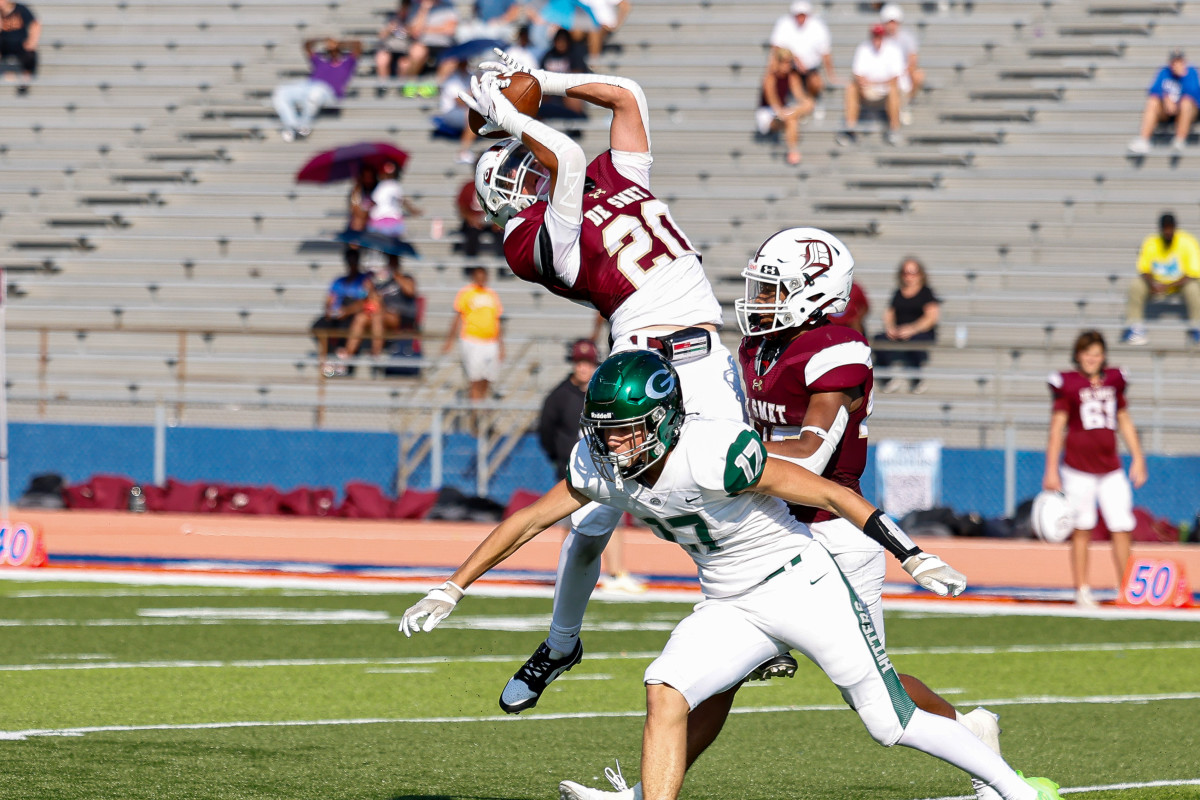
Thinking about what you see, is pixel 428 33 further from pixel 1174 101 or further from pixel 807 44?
pixel 1174 101

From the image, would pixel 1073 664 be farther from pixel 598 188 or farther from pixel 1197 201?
pixel 1197 201

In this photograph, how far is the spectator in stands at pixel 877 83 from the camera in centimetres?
1931

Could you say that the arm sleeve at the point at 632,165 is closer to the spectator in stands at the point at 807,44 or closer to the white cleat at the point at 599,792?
the white cleat at the point at 599,792

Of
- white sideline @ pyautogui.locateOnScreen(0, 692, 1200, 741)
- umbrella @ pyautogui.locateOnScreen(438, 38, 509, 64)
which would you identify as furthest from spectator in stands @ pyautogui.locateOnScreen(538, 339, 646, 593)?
umbrella @ pyautogui.locateOnScreen(438, 38, 509, 64)

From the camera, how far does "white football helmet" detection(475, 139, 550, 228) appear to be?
5.85 m

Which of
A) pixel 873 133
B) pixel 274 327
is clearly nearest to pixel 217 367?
pixel 274 327

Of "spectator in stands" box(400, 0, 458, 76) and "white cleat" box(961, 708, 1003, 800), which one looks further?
"spectator in stands" box(400, 0, 458, 76)

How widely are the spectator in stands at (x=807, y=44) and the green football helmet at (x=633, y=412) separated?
15403mm

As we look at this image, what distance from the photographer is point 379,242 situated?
18516 millimetres

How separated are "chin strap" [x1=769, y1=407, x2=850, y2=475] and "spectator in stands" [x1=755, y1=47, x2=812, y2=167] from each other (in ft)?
48.3

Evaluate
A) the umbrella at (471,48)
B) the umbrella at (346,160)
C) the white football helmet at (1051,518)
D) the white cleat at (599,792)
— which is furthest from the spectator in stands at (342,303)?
the white cleat at (599,792)

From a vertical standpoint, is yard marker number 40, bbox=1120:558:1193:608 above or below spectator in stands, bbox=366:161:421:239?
below

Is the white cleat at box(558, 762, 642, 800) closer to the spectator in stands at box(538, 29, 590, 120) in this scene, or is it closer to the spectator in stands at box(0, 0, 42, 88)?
the spectator in stands at box(538, 29, 590, 120)

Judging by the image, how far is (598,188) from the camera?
5965mm
